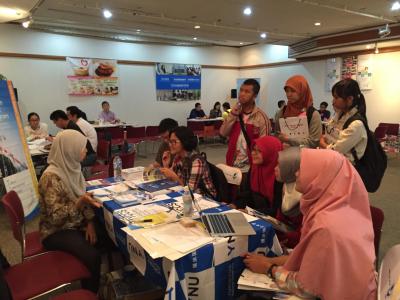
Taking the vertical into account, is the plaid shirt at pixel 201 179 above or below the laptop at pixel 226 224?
above

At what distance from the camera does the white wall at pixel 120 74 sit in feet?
26.2

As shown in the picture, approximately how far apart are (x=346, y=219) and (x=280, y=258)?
52cm

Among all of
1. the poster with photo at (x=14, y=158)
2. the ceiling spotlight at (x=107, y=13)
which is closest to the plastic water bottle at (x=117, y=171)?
the poster with photo at (x=14, y=158)

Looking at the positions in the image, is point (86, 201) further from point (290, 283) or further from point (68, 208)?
point (290, 283)

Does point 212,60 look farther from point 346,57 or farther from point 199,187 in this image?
point 199,187

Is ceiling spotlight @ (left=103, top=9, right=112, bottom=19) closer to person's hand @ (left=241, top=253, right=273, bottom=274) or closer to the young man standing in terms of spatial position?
the young man standing

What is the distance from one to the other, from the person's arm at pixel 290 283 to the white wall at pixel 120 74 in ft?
27.3

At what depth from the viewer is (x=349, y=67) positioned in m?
8.94

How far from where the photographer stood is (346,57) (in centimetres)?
899

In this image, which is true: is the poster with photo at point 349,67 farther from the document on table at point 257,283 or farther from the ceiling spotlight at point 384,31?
the document on table at point 257,283

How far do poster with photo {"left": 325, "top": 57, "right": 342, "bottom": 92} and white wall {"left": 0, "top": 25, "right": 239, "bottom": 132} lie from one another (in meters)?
3.81

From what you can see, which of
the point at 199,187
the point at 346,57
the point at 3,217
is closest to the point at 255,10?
the point at 346,57

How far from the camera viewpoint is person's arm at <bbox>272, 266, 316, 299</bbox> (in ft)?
4.64

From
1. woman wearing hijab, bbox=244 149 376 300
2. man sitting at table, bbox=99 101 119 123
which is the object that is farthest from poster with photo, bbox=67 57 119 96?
woman wearing hijab, bbox=244 149 376 300
